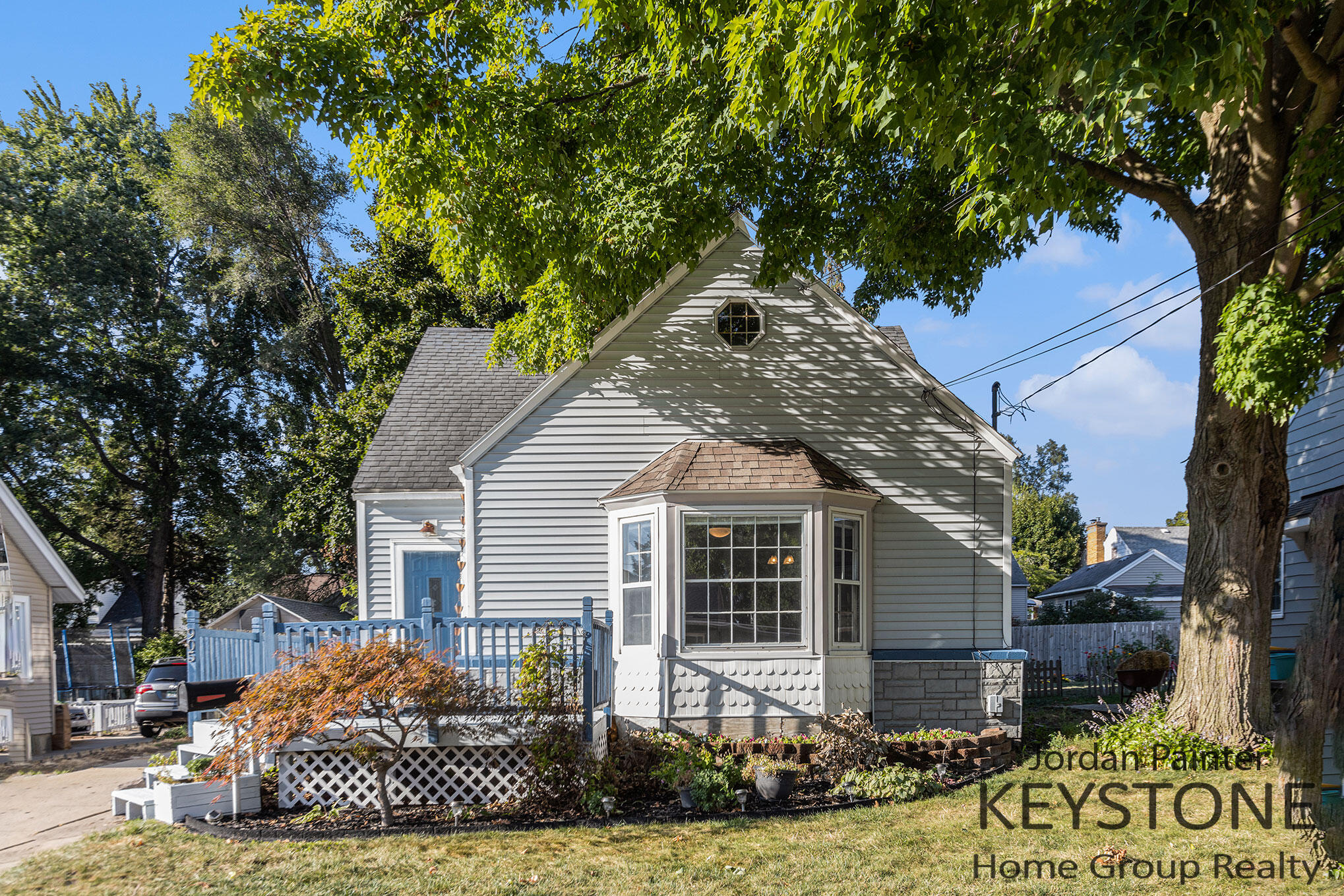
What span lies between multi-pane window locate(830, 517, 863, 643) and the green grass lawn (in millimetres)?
2826

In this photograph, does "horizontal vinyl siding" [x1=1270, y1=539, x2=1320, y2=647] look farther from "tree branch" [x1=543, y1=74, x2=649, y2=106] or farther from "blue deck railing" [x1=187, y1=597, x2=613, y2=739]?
"tree branch" [x1=543, y1=74, x2=649, y2=106]

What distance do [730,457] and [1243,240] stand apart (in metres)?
6.11

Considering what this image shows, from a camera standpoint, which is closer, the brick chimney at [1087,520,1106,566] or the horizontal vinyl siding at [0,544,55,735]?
the horizontal vinyl siding at [0,544,55,735]

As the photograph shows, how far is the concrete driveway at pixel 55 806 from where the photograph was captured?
8109mm

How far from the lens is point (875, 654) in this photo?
11.2m

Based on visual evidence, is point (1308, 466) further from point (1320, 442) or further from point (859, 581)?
point (859, 581)

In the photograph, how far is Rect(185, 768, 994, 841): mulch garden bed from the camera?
7.76m

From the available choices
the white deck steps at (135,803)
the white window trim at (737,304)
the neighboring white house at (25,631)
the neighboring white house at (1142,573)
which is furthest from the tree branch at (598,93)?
the neighboring white house at (1142,573)

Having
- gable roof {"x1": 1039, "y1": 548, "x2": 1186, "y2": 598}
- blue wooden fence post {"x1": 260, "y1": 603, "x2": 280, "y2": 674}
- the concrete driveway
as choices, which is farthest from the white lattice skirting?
gable roof {"x1": 1039, "y1": 548, "x2": 1186, "y2": 598}

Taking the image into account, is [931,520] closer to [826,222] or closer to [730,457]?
[730,457]

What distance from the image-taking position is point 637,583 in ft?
35.8

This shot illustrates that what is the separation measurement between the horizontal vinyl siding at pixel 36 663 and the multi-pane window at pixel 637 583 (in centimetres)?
1124

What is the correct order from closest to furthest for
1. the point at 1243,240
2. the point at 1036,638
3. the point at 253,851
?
the point at 253,851 → the point at 1243,240 → the point at 1036,638

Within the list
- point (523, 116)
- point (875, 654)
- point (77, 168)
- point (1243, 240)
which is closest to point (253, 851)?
point (875, 654)
